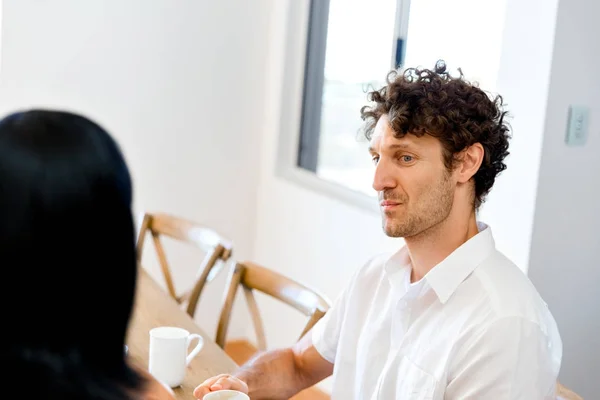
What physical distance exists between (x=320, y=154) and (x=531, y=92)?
1.42 meters

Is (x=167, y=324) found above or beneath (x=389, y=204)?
beneath

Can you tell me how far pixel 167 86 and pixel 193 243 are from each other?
1020 mm

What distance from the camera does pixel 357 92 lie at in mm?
3230

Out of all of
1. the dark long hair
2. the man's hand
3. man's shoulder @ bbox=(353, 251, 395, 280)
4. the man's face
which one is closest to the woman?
the dark long hair

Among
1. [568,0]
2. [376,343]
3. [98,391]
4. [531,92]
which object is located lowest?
[376,343]

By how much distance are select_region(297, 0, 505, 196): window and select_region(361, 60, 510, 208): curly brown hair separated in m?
1.01

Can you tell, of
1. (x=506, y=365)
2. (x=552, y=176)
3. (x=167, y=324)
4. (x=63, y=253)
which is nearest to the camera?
(x=63, y=253)

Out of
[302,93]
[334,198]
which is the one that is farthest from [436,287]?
[302,93]

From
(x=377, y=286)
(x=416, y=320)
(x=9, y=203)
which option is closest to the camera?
(x=9, y=203)

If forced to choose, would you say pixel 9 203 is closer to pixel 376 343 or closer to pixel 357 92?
pixel 376 343

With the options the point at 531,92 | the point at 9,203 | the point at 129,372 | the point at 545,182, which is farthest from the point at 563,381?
the point at 9,203

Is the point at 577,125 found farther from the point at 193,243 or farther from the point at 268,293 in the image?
the point at 193,243

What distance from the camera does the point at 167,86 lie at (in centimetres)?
327

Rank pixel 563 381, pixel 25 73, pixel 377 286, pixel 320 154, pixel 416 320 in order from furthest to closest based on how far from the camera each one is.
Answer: pixel 320 154 → pixel 25 73 → pixel 563 381 → pixel 377 286 → pixel 416 320
